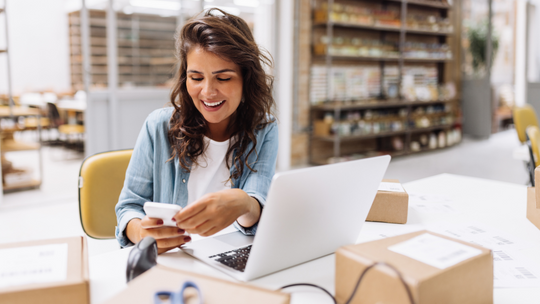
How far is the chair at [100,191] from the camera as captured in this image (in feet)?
4.76

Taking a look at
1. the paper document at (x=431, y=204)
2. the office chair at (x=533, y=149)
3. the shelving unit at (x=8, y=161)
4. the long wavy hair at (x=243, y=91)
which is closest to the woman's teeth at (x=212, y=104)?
the long wavy hair at (x=243, y=91)

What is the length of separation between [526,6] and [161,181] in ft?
29.8

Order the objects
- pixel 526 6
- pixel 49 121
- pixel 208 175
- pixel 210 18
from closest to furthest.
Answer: pixel 210 18 → pixel 208 175 → pixel 49 121 → pixel 526 6

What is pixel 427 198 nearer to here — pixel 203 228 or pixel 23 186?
pixel 203 228

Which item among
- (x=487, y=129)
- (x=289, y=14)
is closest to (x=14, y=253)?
(x=289, y=14)

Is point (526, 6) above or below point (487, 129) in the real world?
above

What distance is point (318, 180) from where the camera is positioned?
34.5 inches

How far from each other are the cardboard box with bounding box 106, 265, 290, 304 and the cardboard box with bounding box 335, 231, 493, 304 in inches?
6.6

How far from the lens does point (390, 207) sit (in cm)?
138

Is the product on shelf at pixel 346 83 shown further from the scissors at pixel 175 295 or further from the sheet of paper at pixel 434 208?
the scissors at pixel 175 295

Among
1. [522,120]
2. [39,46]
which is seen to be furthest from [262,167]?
[39,46]

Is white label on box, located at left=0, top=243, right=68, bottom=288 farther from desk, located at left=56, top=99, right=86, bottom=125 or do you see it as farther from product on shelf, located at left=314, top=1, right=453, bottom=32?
desk, located at left=56, top=99, right=86, bottom=125

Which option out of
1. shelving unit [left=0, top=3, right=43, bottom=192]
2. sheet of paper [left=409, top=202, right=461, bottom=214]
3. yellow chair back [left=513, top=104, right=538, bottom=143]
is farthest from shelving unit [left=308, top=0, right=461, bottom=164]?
sheet of paper [left=409, top=202, right=461, bottom=214]

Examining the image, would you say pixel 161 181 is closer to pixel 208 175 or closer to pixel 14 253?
pixel 208 175
